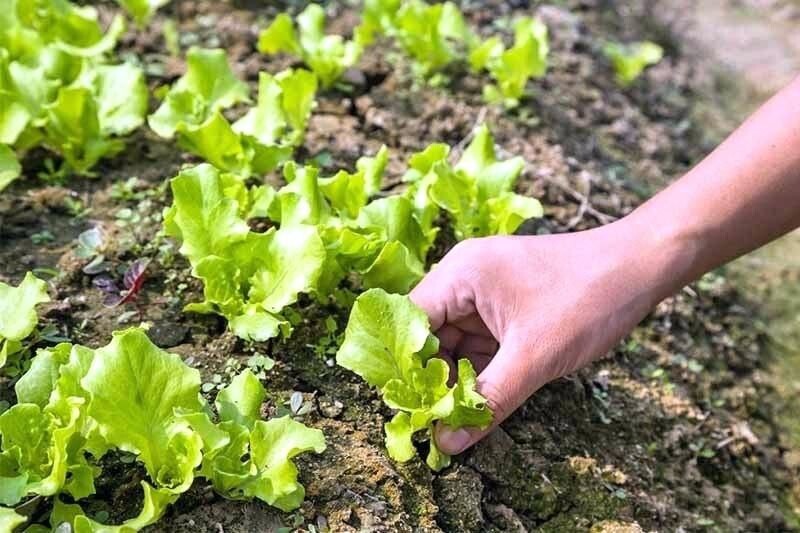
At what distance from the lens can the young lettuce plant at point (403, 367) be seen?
1.76 meters

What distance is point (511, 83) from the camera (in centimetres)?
303

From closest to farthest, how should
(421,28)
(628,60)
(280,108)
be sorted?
(280,108) → (421,28) → (628,60)

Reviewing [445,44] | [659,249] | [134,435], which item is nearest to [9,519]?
[134,435]

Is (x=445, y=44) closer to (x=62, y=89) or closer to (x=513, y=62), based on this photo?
(x=513, y=62)

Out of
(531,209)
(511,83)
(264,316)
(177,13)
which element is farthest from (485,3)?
(264,316)

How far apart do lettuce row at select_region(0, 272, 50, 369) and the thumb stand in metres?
0.79

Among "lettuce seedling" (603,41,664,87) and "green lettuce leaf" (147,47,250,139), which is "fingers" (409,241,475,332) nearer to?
"green lettuce leaf" (147,47,250,139)

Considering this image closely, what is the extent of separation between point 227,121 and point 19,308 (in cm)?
78

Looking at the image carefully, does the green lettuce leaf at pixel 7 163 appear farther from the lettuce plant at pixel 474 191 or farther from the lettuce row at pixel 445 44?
the lettuce row at pixel 445 44

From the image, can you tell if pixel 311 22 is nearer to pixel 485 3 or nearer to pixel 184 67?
pixel 184 67

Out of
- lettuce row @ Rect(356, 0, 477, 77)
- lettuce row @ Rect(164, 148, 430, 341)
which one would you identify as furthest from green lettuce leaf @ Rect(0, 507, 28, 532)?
lettuce row @ Rect(356, 0, 477, 77)

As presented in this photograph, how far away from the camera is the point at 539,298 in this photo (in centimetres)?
184

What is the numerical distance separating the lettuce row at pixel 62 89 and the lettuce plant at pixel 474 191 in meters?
0.76

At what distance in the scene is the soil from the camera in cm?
184
